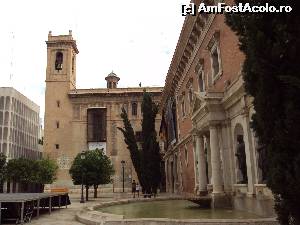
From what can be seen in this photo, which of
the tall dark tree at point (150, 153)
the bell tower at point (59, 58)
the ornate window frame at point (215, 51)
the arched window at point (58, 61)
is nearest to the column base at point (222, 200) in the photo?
the ornate window frame at point (215, 51)

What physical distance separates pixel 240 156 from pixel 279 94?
22.2 ft

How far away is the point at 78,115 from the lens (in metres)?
46.4

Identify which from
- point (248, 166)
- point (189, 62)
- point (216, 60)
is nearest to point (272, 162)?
point (248, 166)

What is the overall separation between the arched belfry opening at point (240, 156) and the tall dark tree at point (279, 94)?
6202mm

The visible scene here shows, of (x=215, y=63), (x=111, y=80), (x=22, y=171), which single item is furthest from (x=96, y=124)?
(x=215, y=63)

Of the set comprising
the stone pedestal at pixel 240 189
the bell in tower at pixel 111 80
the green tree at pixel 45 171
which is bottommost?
the stone pedestal at pixel 240 189

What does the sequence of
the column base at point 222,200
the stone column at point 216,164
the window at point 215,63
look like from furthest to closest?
the window at point 215,63, the stone column at point 216,164, the column base at point 222,200

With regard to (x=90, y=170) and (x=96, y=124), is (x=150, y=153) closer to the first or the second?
(x=90, y=170)

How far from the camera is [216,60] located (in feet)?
51.4

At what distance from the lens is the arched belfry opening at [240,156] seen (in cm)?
1202

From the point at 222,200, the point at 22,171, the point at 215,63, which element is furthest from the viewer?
the point at 22,171

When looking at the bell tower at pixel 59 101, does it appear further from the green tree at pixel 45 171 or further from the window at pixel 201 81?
the window at pixel 201 81

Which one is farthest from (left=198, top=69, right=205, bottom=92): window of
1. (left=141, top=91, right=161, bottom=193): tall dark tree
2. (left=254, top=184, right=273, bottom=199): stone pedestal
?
(left=141, top=91, right=161, bottom=193): tall dark tree

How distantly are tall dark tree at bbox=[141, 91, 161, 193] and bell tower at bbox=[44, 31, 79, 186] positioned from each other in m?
18.2
